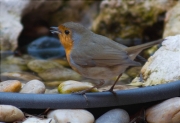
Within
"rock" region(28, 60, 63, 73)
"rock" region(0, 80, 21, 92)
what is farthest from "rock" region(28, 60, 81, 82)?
"rock" region(0, 80, 21, 92)

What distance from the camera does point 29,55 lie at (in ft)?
18.1

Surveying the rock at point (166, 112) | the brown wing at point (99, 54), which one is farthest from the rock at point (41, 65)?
the rock at point (166, 112)

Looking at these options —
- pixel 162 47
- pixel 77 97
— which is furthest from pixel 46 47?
pixel 77 97

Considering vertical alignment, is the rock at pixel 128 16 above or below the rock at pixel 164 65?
below

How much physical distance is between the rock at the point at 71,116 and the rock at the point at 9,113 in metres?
0.24

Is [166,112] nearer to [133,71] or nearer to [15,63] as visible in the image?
[133,71]

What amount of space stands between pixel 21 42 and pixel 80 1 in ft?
3.90

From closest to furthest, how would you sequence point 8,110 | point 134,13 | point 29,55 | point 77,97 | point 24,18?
point 8,110
point 77,97
point 29,55
point 134,13
point 24,18

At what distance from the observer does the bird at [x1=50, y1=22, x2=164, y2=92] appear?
3.19 m

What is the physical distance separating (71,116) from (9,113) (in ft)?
1.39

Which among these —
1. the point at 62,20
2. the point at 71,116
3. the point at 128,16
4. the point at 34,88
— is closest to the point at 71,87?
the point at 34,88

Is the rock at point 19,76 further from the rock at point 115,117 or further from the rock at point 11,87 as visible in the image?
the rock at point 115,117

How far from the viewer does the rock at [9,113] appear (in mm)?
2822

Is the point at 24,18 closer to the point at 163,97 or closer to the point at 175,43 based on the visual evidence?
the point at 175,43
